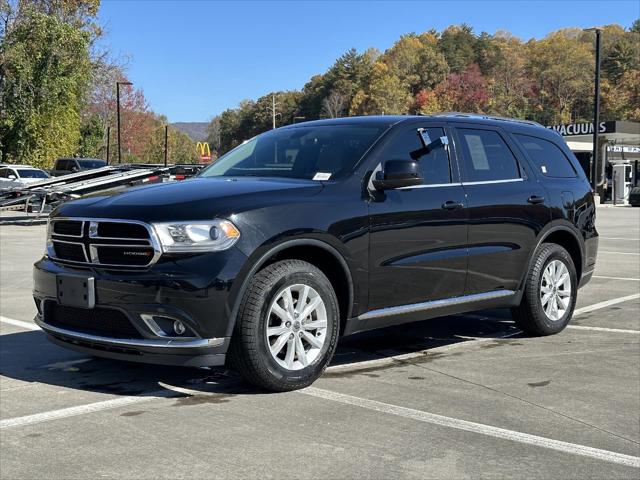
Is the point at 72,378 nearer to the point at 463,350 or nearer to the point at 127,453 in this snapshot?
the point at 127,453

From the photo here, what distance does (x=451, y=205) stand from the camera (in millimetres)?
5570

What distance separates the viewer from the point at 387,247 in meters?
5.11

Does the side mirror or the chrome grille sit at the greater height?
the side mirror

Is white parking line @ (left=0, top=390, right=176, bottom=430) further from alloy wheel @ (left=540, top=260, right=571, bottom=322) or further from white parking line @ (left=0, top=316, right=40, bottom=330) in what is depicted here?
alloy wheel @ (left=540, top=260, right=571, bottom=322)

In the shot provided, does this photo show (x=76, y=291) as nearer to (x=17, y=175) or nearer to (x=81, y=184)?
(x=81, y=184)

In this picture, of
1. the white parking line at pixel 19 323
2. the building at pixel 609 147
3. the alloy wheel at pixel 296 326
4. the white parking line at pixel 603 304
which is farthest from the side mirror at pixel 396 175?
the building at pixel 609 147

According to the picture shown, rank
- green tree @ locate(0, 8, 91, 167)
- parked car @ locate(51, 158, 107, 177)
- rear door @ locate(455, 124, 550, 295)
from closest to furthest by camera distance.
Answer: rear door @ locate(455, 124, 550, 295) < parked car @ locate(51, 158, 107, 177) < green tree @ locate(0, 8, 91, 167)

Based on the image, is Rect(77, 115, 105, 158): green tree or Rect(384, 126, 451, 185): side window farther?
Rect(77, 115, 105, 158): green tree

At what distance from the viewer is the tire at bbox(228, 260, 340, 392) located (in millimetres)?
4430

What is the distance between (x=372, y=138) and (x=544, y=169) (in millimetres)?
2058

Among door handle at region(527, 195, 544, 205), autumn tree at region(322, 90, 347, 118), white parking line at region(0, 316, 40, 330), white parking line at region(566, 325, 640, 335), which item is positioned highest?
autumn tree at region(322, 90, 347, 118)

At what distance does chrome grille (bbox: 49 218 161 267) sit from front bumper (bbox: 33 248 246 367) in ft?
0.24

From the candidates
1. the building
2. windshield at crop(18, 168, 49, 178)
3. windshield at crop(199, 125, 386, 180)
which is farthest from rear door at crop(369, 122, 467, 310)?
the building

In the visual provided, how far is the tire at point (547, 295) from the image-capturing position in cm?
634
